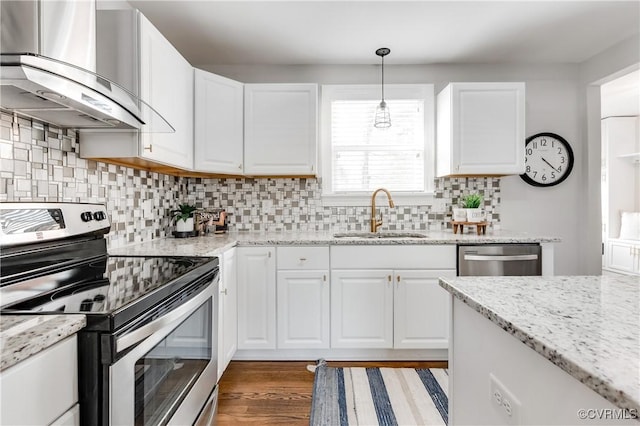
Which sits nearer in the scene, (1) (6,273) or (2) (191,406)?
(1) (6,273)

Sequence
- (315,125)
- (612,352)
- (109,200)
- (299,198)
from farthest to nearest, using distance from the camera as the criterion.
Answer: (299,198)
(315,125)
(109,200)
(612,352)

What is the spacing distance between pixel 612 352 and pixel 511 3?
2.32 meters

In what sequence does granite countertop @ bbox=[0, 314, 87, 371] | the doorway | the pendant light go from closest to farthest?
1. granite countertop @ bbox=[0, 314, 87, 371]
2. the pendant light
3. the doorway

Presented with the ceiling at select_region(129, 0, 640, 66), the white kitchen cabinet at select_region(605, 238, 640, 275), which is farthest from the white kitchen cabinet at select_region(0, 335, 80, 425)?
the white kitchen cabinet at select_region(605, 238, 640, 275)

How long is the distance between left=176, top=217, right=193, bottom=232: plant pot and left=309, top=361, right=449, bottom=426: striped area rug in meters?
1.39

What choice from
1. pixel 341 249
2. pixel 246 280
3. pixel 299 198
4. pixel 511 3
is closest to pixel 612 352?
pixel 341 249

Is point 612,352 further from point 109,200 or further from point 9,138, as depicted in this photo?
point 109,200

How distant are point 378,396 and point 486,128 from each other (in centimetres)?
213

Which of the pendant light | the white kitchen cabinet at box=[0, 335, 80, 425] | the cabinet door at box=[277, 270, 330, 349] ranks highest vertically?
the pendant light

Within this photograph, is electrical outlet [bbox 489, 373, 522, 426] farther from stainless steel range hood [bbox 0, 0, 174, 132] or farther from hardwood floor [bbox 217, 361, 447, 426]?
stainless steel range hood [bbox 0, 0, 174, 132]

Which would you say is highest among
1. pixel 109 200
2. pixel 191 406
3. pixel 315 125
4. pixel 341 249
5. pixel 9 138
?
pixel 315 125

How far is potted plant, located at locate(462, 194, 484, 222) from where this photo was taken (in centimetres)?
270

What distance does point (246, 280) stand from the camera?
2.34 m

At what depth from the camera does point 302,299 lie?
7.72 ft
